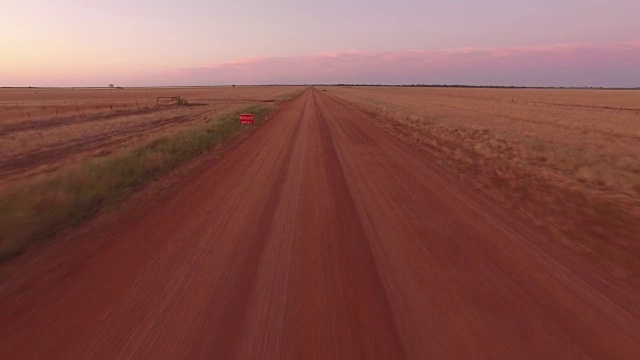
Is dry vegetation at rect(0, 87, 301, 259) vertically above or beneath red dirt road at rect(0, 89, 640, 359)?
beneath

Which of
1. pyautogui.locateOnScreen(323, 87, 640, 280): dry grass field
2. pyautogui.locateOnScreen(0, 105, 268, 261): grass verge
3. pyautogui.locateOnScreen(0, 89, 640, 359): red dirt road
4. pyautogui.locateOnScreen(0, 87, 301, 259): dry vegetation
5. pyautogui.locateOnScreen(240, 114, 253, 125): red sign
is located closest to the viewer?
pyautogui.locateOnScreen(0, 89, 640, 359): red dirt road

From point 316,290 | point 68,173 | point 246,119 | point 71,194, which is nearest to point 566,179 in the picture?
point 316,290

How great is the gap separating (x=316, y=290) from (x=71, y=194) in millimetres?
6117

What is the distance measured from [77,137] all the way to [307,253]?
19.3m

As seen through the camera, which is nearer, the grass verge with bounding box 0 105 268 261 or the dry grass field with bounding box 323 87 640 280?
the dry grass field with bounding box 323 87 640 280

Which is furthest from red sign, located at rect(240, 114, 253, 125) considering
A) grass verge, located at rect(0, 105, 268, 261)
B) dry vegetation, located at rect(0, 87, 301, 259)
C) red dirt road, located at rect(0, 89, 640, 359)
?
red dirt road, located at rect(0, 89, 640, 359)

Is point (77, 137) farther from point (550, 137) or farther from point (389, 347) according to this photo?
point (550, 137)

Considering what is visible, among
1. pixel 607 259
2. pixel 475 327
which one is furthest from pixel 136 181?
pixel 607 259

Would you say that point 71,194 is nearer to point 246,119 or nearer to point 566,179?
point 566,179

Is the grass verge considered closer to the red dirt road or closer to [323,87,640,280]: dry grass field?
the red dirt road

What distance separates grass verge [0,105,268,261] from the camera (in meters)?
5.77

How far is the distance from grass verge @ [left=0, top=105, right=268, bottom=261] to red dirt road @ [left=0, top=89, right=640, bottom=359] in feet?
2.90

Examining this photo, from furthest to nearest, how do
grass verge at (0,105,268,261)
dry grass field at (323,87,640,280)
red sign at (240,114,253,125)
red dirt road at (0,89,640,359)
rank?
1. red sign at (240,114,253,125)
2. grass verge at (0,105,268,261)
3. dry grass field at (323,87,640,280)
4. red dirt road at (0,89,640,359)

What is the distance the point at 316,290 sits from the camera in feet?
12.7
